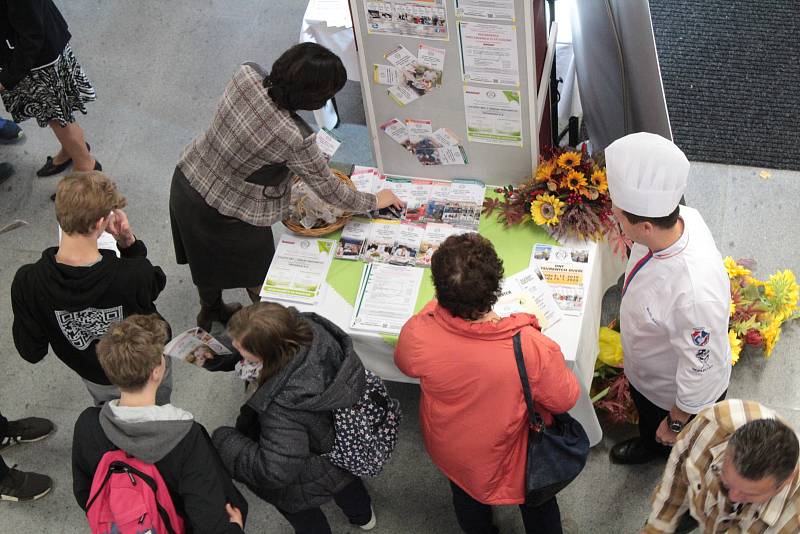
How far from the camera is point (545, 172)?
282 centimetres

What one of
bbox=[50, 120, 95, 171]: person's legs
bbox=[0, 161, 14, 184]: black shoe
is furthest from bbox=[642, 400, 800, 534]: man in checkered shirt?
bbox=[0, 161, 14, 184]: black shoe

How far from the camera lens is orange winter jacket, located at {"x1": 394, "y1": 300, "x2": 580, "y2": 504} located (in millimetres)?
2033

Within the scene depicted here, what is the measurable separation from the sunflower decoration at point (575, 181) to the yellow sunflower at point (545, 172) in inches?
2.5

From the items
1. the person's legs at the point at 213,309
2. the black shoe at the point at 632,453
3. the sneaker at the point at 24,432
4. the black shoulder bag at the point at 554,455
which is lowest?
the black shoe at the point at 632,453

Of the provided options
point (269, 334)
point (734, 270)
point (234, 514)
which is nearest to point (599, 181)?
point (734, 270)

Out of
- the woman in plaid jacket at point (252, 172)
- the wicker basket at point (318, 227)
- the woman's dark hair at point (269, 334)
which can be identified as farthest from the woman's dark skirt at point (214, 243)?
the woman's dark hair at point (269, 334)

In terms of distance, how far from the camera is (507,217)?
2844 mm

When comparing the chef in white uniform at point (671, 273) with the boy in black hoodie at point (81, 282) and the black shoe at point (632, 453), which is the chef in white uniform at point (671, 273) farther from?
the boy in black hoodie at point (81, 282)

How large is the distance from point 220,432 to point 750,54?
11.2 ft

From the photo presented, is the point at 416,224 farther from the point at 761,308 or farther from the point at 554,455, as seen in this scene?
the point at 761,308

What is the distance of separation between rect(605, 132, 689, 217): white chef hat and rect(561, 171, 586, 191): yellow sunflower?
53cm

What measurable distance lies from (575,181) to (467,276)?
0.94 metres

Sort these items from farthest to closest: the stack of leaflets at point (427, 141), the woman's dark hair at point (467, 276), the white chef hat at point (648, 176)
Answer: the stack of leaflets at point (427, 141) < the white chef hat at point (648, 176) < the woman's dark hair at point (467, 276)

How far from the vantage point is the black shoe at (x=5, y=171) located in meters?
4.18
